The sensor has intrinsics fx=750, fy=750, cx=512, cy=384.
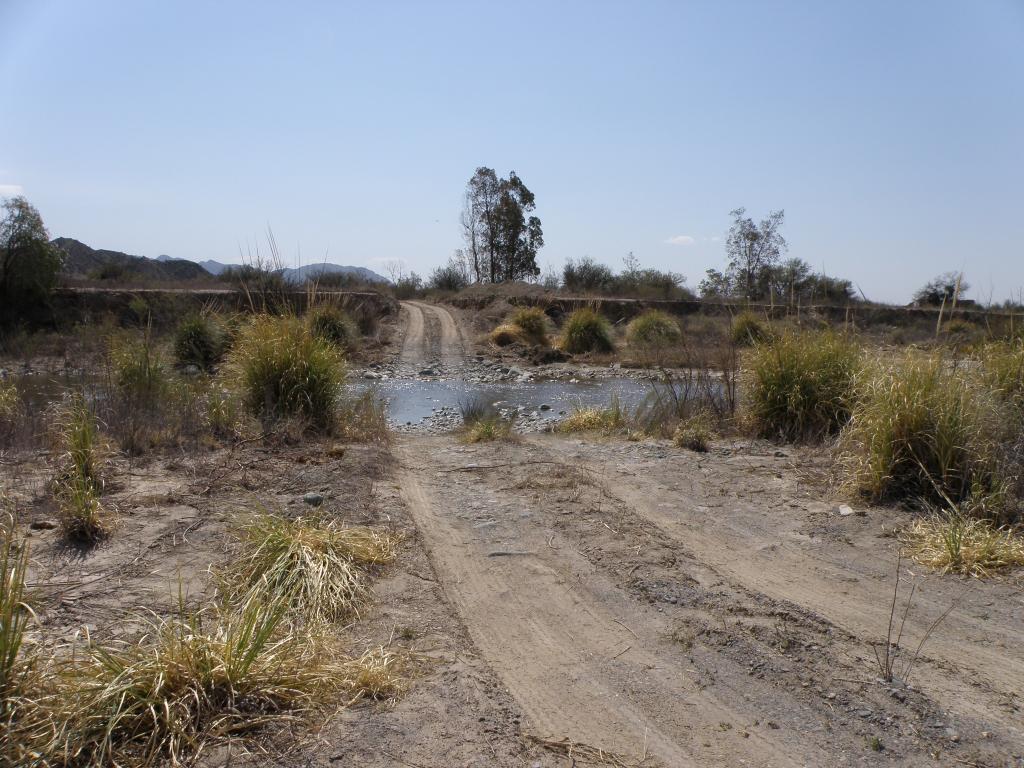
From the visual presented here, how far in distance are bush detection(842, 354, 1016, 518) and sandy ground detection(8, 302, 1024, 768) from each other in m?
0.43

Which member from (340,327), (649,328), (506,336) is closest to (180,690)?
(340,327)

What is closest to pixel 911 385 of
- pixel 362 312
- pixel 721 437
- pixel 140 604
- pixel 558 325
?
pixel 721 437

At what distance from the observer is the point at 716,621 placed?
170 inches

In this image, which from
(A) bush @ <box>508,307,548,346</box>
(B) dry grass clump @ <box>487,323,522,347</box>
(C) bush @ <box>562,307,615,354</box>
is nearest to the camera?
(C) bush @ <box>562,307,615,354</box>

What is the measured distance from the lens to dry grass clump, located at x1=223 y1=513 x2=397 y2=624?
14.0 ft

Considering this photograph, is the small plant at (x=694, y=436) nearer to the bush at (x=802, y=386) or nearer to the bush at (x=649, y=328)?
the bush at (x=802, y=386)

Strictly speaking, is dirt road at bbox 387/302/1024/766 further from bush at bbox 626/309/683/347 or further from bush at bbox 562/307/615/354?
bush at bbox 562/307/615/354

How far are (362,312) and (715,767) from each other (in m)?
29.5

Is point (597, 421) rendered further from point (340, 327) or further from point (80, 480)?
point (340, 327)

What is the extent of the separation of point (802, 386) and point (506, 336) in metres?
20.8

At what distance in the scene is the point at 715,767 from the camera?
118 inches

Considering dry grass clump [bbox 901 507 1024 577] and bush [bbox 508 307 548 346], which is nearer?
dry grass clump [bbox 901 507 1024 577]

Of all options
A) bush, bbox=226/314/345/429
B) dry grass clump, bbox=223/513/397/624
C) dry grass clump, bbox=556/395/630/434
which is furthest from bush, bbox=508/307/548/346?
dry grass clump, bbox=223/513/397/624

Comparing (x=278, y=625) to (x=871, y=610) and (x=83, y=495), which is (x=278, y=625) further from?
(x=871, y=610)
